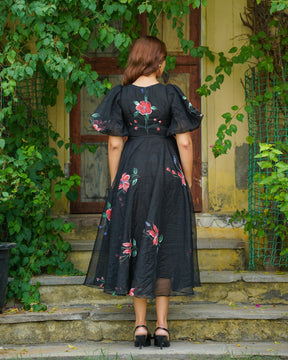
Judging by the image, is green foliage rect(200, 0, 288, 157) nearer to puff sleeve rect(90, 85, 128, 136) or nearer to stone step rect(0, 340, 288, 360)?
puff sleeve rect(90, 85, 128, 136)

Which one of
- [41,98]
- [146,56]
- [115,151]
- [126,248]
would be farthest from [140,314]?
[41,98]

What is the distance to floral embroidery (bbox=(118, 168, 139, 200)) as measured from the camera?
378 centimetres

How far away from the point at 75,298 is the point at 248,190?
184 cm

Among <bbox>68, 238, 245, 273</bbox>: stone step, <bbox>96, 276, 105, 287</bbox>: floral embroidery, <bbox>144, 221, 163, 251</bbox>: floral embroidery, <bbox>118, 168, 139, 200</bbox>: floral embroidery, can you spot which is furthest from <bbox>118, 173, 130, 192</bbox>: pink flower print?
<bbox>68, 238, 245, 273</bbox>: stone step

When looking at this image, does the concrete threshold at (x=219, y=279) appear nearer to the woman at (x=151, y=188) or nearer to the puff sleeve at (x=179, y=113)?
the woman at (x=151, y=188)

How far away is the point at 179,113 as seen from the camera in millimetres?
3779

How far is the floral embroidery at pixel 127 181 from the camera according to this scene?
3775mm

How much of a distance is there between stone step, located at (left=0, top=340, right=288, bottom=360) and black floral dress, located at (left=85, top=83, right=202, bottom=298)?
0.37 m

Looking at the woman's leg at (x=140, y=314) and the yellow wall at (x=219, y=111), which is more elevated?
the yellow wall at (x=219, y=111)

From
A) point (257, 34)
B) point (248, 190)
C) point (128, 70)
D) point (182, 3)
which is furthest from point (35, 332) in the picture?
point (257, 34)

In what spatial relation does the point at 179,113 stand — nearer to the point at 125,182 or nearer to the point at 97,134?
the point at 125,182

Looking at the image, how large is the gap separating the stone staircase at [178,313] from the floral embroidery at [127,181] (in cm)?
95

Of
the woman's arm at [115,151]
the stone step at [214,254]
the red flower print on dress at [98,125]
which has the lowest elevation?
the stone step at [214,254]

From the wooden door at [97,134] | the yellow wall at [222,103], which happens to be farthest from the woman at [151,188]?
the wooden door at [97,134]
